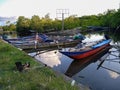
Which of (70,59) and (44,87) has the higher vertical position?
(44,87)

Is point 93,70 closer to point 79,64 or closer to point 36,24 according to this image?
point 79,64

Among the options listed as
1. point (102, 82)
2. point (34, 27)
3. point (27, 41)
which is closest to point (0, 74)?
point (102, 82)

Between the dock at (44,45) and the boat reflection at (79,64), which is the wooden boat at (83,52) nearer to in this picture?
the boat reflection at (79,64)

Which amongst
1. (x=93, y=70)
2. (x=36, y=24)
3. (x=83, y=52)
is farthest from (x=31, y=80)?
(x=36, y=24)

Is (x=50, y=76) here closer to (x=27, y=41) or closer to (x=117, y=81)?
(x=117, y=81)

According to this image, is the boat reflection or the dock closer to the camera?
the boat reflection

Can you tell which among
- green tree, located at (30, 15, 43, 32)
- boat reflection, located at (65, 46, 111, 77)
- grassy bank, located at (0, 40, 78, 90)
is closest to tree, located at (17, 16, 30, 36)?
green tree, located at (30, 15, 43, 32)

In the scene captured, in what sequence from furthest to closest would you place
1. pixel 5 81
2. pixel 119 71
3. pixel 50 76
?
pixel 119 71, pixel 50 76, pixel 5 81

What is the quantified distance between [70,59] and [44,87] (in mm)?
16982

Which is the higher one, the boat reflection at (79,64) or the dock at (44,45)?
the dock at (44,45)

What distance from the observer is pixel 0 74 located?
38.5 feet

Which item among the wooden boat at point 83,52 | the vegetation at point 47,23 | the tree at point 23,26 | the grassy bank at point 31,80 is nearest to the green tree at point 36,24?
the vegetation at point 47,23

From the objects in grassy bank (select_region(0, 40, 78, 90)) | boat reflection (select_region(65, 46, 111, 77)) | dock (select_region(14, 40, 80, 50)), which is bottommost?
boat reflection (select_region(65, 46, 111, 77))

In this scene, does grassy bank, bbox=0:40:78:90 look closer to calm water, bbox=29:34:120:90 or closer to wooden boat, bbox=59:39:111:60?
calm water, bbox=29:34:120:90
